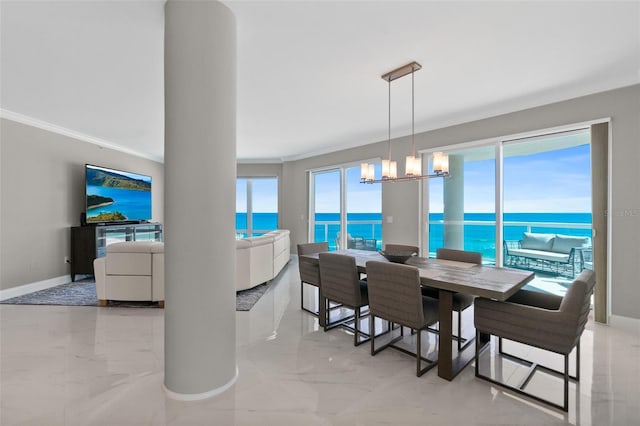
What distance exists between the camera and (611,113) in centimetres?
312

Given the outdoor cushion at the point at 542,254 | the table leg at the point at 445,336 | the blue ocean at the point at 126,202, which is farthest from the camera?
the blue ocean at the point at 126,202

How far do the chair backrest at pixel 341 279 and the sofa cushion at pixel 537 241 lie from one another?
4.18 meters

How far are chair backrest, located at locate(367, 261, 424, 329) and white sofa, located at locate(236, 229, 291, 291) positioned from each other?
231cm

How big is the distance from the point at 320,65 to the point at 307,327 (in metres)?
2.67

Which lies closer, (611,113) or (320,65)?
(320,65)

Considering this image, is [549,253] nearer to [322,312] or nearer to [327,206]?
[327,206]

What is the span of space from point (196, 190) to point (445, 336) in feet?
6.74

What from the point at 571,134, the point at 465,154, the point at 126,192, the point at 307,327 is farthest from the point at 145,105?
the point at 571,134

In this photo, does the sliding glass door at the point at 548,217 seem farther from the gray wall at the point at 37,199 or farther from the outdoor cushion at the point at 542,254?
the gray wall at the point at 37,199

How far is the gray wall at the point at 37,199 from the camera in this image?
4055 mm

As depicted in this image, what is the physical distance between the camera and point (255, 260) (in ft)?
14.3

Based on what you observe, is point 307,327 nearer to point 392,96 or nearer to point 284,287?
point 284,287

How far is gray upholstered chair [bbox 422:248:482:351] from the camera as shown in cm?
259

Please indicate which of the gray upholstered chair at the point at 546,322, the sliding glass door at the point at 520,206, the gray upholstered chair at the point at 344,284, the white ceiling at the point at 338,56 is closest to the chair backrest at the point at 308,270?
the gray upholstered chair at the point at 344,284
